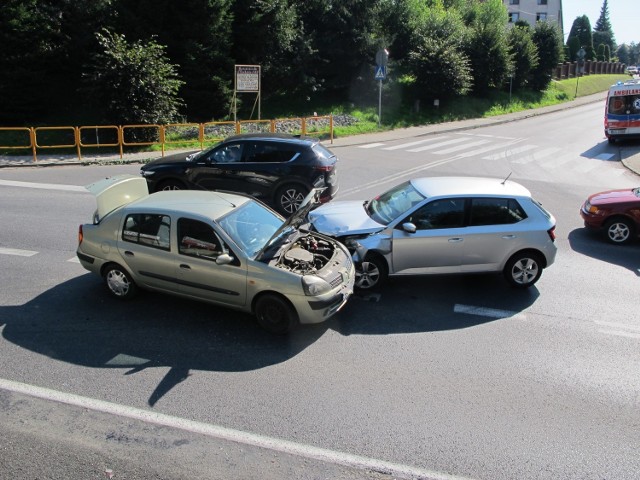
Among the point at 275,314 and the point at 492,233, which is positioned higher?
the point at 492,233

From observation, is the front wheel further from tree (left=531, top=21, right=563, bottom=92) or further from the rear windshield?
tree (left=531, top=21, right=563, bottom=92)

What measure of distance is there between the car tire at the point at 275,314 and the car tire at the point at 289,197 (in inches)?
232

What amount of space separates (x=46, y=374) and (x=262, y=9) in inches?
888

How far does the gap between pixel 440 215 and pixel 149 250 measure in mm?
4249

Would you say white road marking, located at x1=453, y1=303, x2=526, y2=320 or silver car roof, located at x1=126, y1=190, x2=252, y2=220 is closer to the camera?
silver car roof, located at x1=126, y1=190, x2=252, y2=220

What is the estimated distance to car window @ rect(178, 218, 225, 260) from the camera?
23.4 ft

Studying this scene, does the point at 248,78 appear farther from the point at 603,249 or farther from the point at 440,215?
the point at 440,215

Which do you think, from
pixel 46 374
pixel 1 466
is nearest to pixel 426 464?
pixel 1 466

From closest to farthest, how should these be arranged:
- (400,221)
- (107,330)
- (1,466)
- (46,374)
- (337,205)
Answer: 1. (1,466)
2. (46,374)
3. (107,330)
4. (400,221)
5. (337,205)

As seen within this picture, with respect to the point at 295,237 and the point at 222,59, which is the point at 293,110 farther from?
the point at 295,237

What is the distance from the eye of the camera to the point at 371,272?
27.6 ft

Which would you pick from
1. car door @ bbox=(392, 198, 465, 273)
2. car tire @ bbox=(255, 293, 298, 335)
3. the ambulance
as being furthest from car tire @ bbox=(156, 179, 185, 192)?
the ambulance

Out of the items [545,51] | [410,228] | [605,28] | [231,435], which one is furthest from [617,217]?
[605,28]

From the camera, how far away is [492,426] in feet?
17.8
